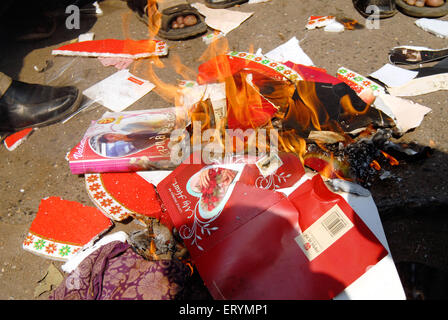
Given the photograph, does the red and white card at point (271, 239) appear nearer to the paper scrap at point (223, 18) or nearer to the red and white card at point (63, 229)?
the red and white card at point (63, 229)

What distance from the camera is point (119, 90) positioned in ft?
8.80

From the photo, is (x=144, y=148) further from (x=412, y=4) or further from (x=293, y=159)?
(x=412, y=4)

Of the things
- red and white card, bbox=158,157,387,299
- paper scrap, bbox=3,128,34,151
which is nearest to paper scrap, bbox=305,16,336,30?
red and white card, bbox=158,157,387,299

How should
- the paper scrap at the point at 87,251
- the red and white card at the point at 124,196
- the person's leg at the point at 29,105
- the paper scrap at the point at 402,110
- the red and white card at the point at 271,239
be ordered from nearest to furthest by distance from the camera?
1. the red and white card at the point at 271,239
2. the paper scrap at the point at 87,251
3. the red and white card at the point at 124,196
4. the paper scrap at the point at 402,110
5. the person's leg at the point at 29,105

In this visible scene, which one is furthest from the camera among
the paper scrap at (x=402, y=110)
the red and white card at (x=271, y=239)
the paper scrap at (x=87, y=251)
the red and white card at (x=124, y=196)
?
the paper scrap at (x=402, y=110)

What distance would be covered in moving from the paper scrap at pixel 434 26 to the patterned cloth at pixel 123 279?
2.87 meters

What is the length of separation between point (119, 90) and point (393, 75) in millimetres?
2224

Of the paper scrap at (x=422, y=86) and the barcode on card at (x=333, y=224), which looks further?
the paper scrap at (x=422, y=86)

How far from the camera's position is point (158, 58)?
298cm

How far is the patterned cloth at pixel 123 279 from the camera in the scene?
1.47m

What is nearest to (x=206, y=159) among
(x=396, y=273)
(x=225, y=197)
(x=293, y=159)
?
(x=225, y=197)

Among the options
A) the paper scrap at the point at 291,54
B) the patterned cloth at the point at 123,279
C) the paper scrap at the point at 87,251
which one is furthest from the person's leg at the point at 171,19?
the patterned cloth at the point at 123,279

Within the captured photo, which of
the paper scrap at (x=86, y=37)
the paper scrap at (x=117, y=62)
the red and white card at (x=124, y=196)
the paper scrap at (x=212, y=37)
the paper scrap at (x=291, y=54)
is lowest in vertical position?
the red and white card at (x=124, y=196)

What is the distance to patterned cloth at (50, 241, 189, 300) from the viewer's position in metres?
1.47
